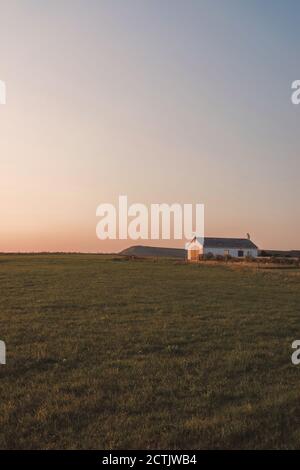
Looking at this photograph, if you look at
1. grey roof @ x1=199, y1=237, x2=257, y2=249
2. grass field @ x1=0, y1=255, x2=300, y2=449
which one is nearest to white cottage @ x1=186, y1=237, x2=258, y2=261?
grey roof @ x1=199, y1=237, x2=257, y2=249

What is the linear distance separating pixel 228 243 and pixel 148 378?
112 m

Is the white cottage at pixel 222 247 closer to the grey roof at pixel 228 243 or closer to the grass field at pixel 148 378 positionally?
the grey roof at pixel 228 243

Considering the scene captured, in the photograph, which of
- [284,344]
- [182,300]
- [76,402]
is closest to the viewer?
[76,402]

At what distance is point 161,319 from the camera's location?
20.6 m

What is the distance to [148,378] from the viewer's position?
1195cm

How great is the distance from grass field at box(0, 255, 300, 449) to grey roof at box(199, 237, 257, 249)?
9522 cm

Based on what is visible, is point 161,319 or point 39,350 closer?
point 39,350

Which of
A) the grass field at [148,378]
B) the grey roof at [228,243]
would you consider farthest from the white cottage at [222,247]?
the grass field at [148,378]

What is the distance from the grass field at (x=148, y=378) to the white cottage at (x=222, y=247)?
9314cm

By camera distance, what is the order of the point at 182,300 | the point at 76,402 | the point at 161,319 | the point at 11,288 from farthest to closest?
the point at 11,288 < the point at 182,300 < the point at 161,319 < the point at 76,402

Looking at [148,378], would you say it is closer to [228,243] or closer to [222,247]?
[222,247]
